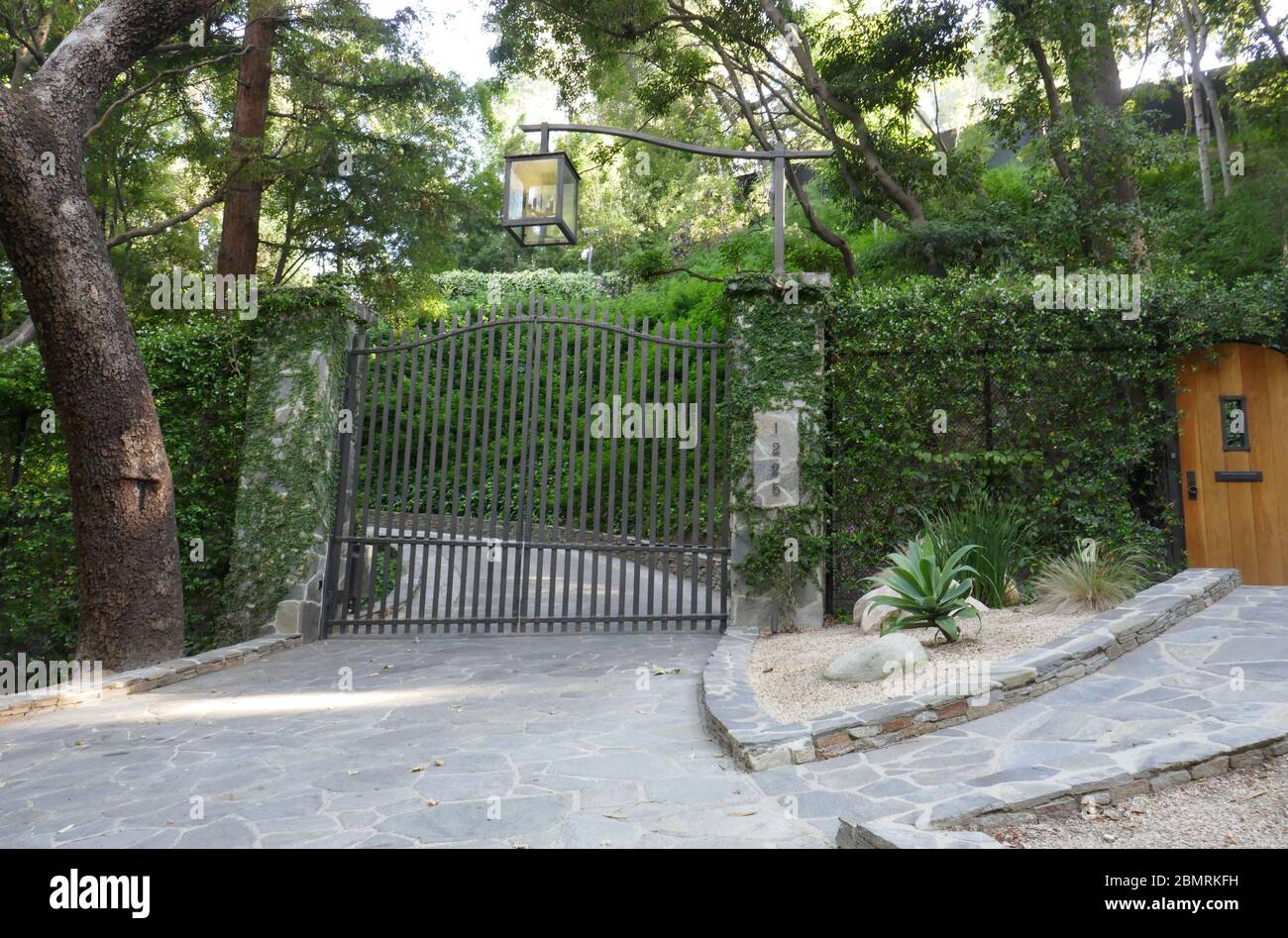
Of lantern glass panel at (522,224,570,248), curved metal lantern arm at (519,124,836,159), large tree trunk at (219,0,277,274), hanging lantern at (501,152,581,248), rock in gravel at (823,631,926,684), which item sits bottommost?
rock in gravel at (823,631,926,684)

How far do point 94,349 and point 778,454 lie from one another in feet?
18.5

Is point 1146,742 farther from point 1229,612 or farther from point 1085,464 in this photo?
point 1085,464

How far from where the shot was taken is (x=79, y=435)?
6398 millimetres

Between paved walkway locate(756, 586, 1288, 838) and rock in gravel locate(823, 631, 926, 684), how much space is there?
2.22 ft

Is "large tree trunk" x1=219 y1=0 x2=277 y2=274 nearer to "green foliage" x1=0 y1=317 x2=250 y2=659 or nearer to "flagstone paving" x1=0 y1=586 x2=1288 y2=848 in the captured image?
"green foliage" x1=0 y1=317 x2=250 y2=659

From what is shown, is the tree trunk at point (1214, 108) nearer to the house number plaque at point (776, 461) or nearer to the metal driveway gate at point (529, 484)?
the house number plaque at point (776, 461)

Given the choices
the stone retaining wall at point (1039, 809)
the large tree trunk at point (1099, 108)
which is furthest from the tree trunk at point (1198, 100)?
the stone retaining wall at point (1039, 809)

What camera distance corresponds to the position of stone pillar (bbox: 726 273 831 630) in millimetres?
6988

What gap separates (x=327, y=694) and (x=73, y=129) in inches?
195

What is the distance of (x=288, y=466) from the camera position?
744 centimetres

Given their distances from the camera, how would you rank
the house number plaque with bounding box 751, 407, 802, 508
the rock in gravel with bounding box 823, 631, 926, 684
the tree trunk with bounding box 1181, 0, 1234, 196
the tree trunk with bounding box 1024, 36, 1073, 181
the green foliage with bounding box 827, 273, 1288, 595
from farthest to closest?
the tree trunk with bounding box 1181, 0, 1234, 196 < the tree trunk with bounding box 1024, 36, 1073, 181 < the house number plaque with bounding box 751, 407, 802, 508 < the green foliage with bounding box 827, 273, 1288, 595 < the rock in gravel with bounding box 823, 631, 926, 684

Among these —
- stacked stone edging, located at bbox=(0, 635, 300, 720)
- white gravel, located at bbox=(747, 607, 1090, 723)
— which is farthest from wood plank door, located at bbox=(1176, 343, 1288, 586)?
stacked stone edging, located at bbox=(0, 635, 300, 720)

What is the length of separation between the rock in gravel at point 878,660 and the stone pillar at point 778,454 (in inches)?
86.4

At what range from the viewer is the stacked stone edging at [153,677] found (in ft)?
17.2
